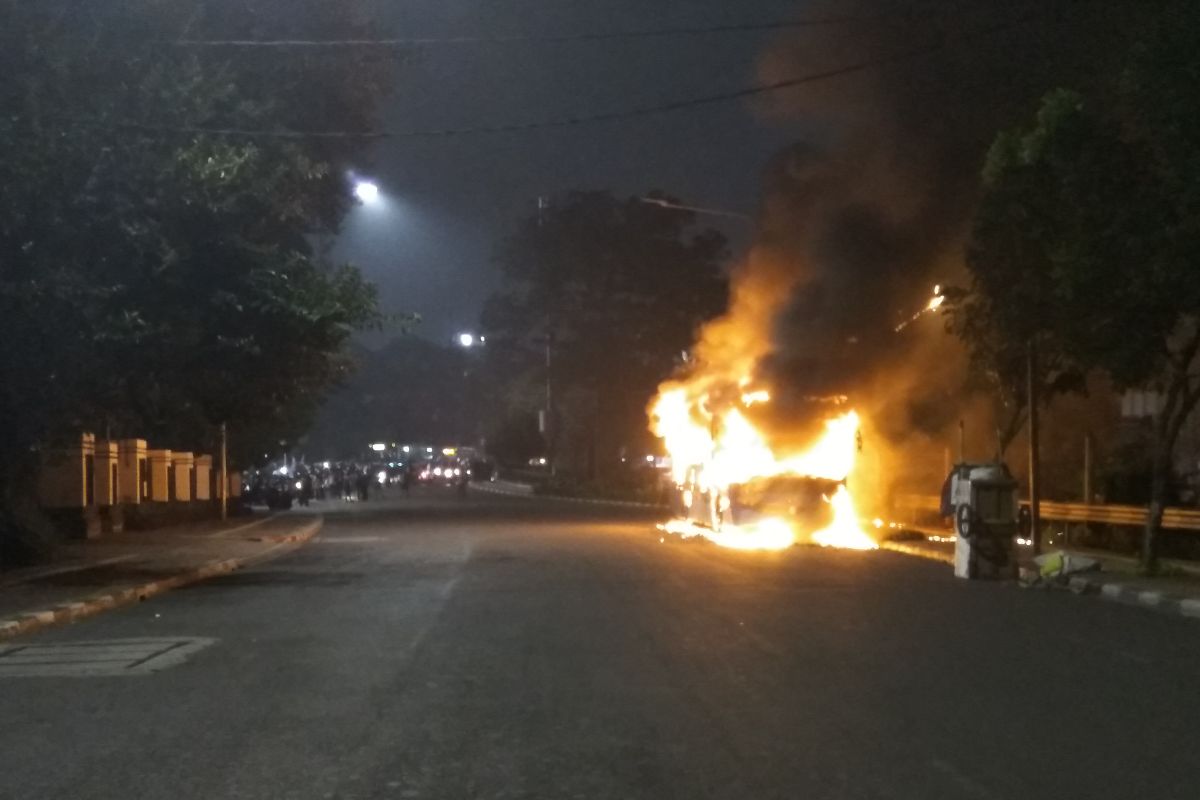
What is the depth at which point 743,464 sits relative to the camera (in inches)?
1603

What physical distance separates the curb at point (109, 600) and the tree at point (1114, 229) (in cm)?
1344

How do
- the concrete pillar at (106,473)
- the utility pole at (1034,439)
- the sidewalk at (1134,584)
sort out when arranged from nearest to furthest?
the sidewalk at (1134,584) < the utility pole at (1034,439) < the concrete pillar at (106,473)

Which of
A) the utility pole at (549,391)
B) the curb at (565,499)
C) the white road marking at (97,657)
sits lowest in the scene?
the curb at (565,499)

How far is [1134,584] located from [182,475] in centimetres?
3123

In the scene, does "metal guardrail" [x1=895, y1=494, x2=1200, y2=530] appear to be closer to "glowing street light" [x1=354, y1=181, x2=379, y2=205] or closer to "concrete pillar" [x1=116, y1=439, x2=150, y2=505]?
"glowing street light" [x1=354, y1=181, x2=379, y2=205]

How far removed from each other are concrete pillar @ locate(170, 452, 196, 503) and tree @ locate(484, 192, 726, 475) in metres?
27.9

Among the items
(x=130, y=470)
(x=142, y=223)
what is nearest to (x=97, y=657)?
(x=142, y=223)

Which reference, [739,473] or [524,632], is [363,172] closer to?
[739,473]

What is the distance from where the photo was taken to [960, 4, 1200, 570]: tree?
18.5m

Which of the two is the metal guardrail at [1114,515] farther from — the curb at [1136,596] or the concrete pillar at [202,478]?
the concrete pillar at [202,478]

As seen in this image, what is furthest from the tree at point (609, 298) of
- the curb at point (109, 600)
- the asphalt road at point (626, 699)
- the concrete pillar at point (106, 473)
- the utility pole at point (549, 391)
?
the asphalt road at point (626, 699)

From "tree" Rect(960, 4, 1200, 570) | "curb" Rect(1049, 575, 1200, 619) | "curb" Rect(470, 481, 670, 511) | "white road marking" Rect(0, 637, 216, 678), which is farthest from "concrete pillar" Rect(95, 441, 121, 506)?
"curb" Rect(1049, 575, 1200, 619)

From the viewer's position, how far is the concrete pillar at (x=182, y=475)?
44.2m

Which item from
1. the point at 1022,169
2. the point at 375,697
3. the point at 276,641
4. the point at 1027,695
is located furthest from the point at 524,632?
the point at 1022,169
